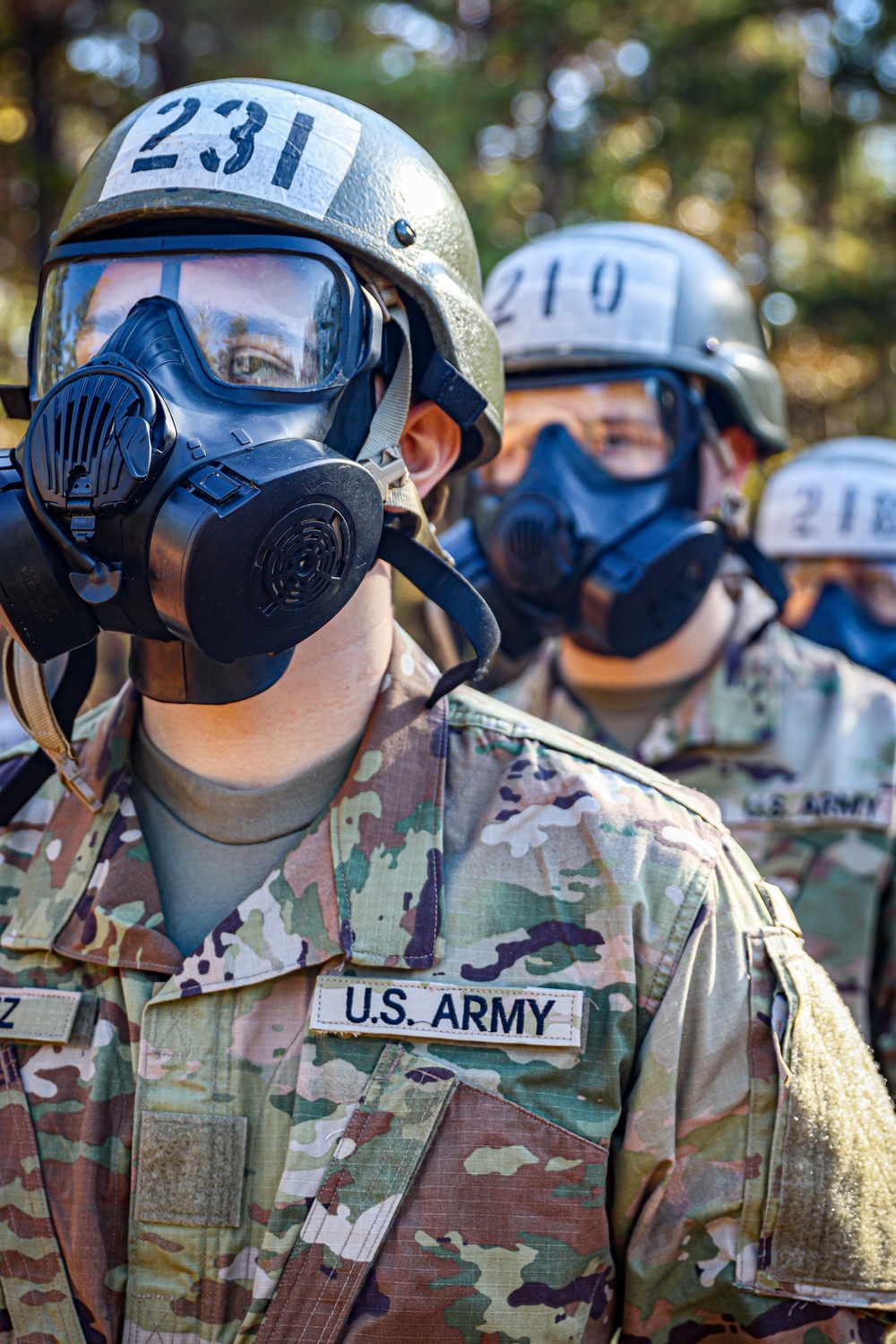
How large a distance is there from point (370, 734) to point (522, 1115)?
0.60 m

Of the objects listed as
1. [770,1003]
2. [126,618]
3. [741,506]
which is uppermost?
[741,506]

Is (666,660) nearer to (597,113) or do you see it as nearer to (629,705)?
(629,705)

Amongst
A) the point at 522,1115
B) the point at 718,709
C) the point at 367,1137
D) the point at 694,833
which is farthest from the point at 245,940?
the point at 718,709

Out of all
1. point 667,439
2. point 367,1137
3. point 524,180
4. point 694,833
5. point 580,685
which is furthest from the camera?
point 524,180

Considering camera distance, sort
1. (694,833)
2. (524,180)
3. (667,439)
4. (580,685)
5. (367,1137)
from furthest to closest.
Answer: (524,180), (580,685), (667,439), (694,833), (367,1137)

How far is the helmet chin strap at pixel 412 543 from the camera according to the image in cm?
207

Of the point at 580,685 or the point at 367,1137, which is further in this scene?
the point at 580,685

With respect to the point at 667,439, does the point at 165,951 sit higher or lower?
lower

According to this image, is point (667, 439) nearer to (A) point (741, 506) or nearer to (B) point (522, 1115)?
(A) point (741, 506)

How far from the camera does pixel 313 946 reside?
6.18 ft

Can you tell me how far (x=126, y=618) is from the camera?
71.6 inches

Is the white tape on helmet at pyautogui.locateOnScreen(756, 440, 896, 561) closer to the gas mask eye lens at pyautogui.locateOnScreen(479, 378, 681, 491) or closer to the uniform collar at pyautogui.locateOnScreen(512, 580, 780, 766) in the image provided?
the uniform collar at pyautogui.locateOnScreen(512, 580, 780, 766)

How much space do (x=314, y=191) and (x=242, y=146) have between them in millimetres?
126

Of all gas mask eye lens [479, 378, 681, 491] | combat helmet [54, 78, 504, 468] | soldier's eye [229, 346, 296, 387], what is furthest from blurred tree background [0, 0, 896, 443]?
soldier's eye [229, 346, 296, 387]
